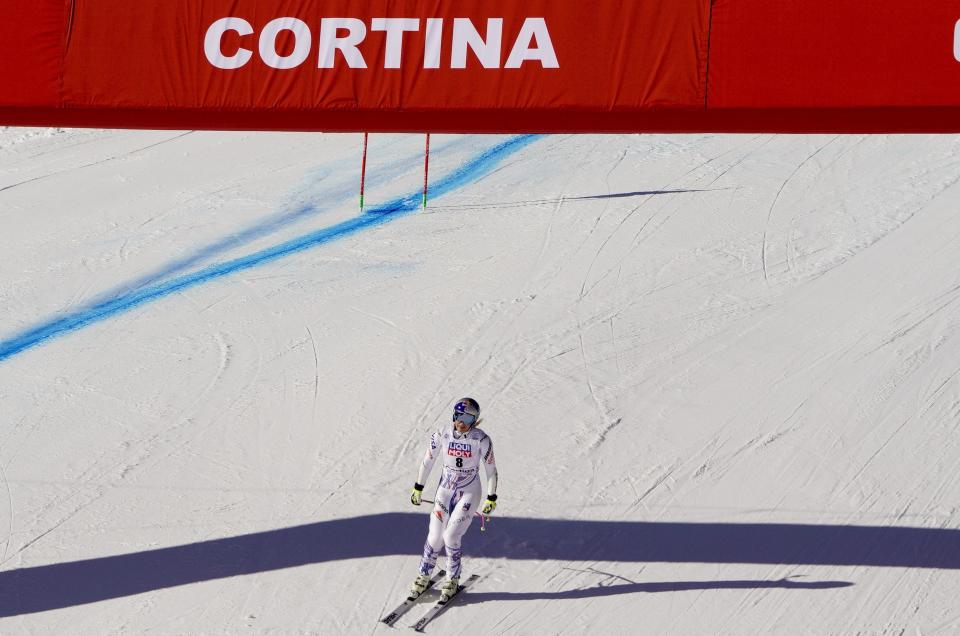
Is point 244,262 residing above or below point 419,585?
above

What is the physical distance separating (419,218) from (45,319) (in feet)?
16.6

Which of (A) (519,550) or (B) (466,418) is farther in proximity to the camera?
(A) (519,550)

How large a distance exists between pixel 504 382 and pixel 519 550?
278cm

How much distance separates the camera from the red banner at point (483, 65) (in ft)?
26.9

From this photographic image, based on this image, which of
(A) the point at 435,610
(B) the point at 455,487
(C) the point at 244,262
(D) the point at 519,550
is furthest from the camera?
(C) the point at 244,262

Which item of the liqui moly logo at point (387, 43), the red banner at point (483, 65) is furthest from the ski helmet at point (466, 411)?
the liqui moly logo at point (387, 43)

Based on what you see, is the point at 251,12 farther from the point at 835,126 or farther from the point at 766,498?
the point at 766,498

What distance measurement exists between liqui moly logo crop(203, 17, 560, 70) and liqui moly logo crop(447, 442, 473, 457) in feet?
8.92

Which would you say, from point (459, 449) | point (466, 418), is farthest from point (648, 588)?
point (466, 418)

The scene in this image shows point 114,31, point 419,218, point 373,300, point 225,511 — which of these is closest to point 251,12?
point 114,31

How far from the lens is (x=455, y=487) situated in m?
8.84

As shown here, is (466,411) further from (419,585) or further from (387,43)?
(387,43)

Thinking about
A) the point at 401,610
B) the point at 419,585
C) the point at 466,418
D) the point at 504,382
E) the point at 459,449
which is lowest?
the point at 401,610

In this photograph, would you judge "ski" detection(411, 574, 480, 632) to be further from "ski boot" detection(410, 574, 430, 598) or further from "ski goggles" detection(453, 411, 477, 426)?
"ski goggles" detection(453, 411, 477, 426)
